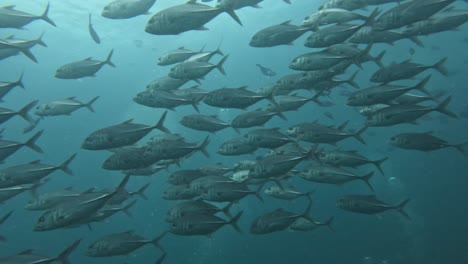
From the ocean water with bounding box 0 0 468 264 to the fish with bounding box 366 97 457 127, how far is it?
38.5 ft

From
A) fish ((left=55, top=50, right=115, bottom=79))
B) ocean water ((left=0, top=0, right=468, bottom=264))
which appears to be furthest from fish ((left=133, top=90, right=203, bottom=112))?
Answer: ocean water ((left=0, top=0, right=468, bottom=264))

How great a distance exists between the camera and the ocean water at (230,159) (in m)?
24.9

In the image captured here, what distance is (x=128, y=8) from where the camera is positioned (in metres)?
6.36

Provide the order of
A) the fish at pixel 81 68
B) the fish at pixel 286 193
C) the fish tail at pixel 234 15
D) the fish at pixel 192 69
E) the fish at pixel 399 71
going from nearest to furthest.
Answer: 1. the fish tail at pixel 234 15
2. the fish at pixel 399 71
3. the fish at pixel 192 69
4. the fish at pixel 81 68
5. the fish at pixel 286 193

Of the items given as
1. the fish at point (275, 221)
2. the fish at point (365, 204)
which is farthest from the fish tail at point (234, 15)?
the fish at point (365, 204)

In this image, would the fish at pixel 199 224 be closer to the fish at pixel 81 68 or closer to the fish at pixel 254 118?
the fish at pixel 254 118

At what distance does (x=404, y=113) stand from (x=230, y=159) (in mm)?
27958

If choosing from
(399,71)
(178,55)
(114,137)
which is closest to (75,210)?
(114,137)

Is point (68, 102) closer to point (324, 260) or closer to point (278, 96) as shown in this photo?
point (278, 96)

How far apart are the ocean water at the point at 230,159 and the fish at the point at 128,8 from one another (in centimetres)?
1291

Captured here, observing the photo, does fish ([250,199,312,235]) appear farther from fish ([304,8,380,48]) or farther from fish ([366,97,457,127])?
fish ([304,8,380,48])

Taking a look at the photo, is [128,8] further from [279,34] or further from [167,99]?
[279,34]

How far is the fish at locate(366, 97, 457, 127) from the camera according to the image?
19.8 ft

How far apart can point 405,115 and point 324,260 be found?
65.4ft
